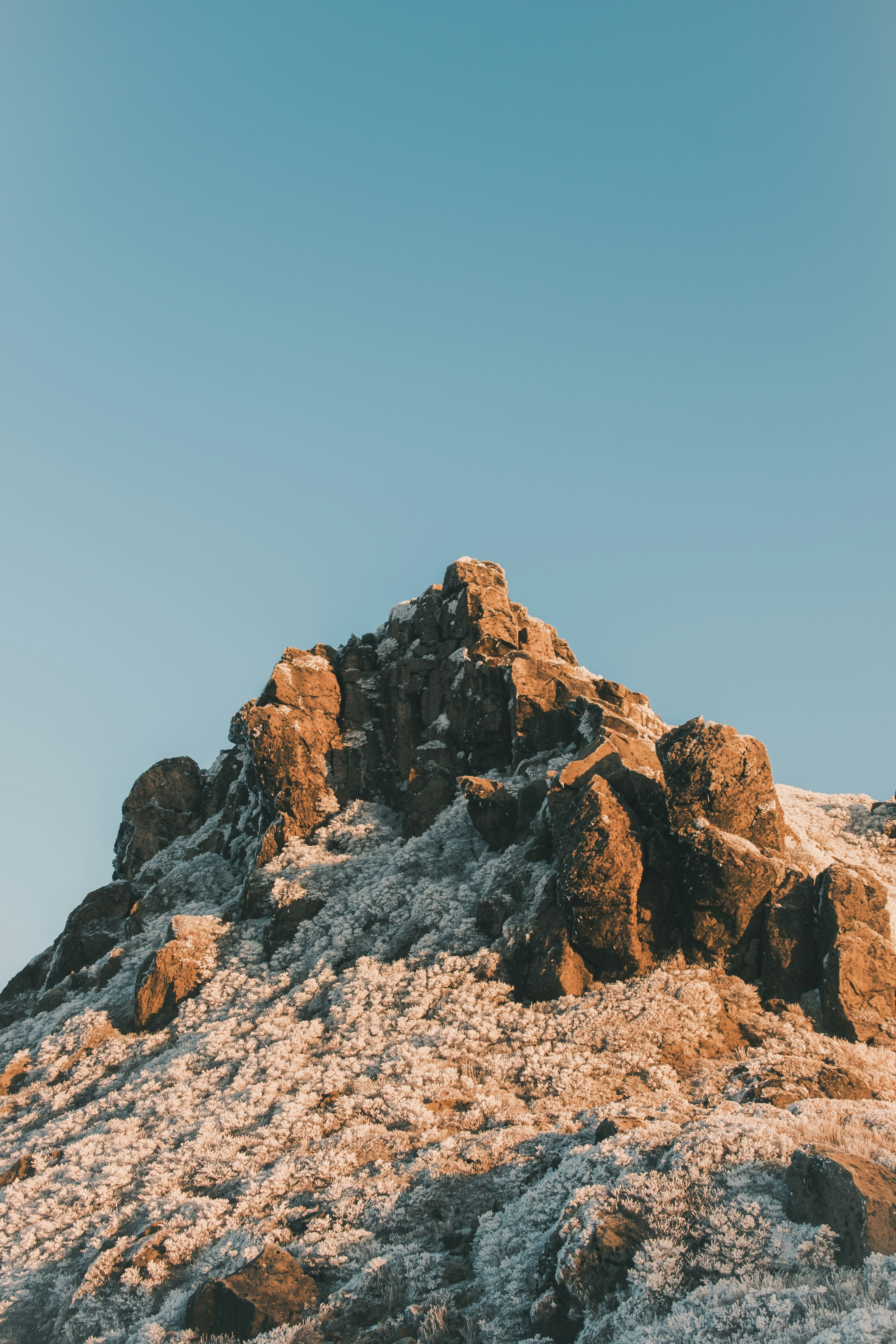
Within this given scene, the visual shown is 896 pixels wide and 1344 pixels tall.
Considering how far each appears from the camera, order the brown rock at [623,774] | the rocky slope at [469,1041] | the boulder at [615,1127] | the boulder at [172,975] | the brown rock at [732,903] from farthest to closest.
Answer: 1. the boulder at [172,975]
2. the brown rock at [623,774]
3. the brown rock at [732,903]
4. the boulder at [615,1127]
5. the rocky slope at [469,1041]

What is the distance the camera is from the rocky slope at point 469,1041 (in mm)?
15898

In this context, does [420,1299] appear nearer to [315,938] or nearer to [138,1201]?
[138,1201]

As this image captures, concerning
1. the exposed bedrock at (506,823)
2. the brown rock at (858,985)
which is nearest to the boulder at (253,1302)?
the exposed bedrock at (506,823)

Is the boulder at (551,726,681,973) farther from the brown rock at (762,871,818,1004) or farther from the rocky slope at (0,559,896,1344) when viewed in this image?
the brown rock at (762,871,818,1004)

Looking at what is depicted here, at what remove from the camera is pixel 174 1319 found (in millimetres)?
18109

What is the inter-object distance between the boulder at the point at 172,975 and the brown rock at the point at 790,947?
2603 centimetres

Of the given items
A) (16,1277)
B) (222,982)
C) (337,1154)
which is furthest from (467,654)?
(16,1277)

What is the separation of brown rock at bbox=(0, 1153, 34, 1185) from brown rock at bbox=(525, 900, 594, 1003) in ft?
63.4

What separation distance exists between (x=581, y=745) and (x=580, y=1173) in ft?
83.8

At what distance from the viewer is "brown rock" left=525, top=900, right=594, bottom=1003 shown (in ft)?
100

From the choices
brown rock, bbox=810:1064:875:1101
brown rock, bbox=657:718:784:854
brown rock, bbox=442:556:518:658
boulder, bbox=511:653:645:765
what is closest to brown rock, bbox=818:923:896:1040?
brown rock, bbox=810:1064:875:1101

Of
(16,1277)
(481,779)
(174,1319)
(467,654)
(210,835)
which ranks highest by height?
(467,654)

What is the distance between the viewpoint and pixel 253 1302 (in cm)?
A: 1697

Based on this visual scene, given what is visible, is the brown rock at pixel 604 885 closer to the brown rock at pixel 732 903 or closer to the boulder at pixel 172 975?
the brown rock at pixel 732 903
